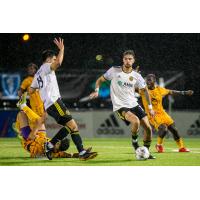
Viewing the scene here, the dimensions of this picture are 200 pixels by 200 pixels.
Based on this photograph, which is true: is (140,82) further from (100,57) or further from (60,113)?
(100,57)

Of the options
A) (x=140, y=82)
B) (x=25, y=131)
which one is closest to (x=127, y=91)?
(x=140, y=82)

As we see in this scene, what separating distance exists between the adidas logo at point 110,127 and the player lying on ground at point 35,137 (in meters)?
4.94

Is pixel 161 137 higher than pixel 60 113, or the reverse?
pixel 60 113

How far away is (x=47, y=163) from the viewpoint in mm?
7785

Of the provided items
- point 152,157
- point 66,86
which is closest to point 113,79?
point 152,157

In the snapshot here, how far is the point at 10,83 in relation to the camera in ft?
35.2

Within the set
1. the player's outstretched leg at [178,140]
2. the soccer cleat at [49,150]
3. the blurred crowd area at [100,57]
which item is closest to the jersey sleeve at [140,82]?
the blurred crowd area at [100,57]

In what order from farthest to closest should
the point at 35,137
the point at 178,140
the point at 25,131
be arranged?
the point at 178,140 → the point at 25,131 → the point at 35,137

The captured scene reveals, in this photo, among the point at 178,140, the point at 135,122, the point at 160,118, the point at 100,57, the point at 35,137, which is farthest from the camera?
the point at 100,57

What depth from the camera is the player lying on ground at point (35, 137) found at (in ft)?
26.7

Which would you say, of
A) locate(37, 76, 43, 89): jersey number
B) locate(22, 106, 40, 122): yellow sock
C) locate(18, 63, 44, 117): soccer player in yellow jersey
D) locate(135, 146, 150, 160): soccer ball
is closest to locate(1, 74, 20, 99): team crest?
locate(18, 63, 44, 117): soccer player in yellow jersey

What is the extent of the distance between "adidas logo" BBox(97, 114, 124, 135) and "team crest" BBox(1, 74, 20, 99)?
3.43 meters

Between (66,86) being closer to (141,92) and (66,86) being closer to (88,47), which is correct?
(88,47)

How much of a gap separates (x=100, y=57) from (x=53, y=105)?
245cm
